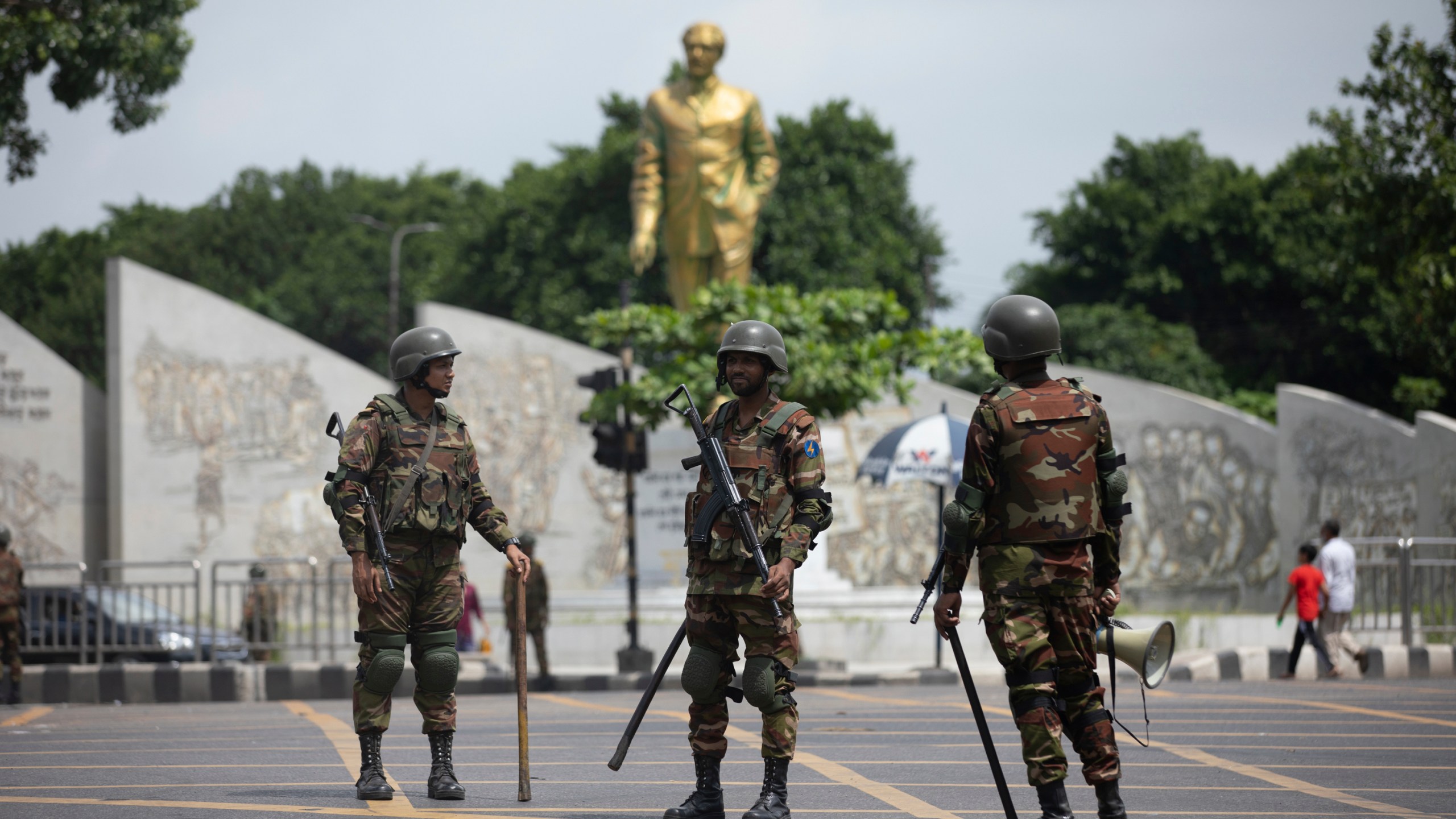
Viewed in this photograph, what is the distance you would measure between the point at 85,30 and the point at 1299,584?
47.5 feet

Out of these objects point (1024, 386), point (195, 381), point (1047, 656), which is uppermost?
point (195, 381)

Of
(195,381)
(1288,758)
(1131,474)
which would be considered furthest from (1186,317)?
(1288,758)

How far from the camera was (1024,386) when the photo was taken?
5.43 m

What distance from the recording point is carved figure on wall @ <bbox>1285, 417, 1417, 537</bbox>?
23.1 metres

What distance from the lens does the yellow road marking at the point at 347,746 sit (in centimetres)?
602

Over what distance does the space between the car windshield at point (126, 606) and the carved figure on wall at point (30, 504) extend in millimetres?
11055

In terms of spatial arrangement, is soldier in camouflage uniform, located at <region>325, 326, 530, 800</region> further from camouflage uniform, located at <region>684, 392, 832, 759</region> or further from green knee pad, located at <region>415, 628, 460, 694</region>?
camouflage uniform, located at <region>684, 392, 832, 759</region>

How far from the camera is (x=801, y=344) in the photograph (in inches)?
647

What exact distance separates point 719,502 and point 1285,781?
2.88 meters

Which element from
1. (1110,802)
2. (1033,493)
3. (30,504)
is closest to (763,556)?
(1033,493)

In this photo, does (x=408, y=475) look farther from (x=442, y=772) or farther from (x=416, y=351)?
(x=442, y=772)

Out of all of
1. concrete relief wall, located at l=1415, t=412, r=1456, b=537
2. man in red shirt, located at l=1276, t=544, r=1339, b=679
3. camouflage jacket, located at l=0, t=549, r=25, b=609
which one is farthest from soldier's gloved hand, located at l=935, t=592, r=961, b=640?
concrete relief wall, located at l=1415, t=412, r=1456, b=537

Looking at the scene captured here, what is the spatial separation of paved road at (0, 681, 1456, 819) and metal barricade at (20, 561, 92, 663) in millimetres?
3555

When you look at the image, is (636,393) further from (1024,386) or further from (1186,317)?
(1186,317)
